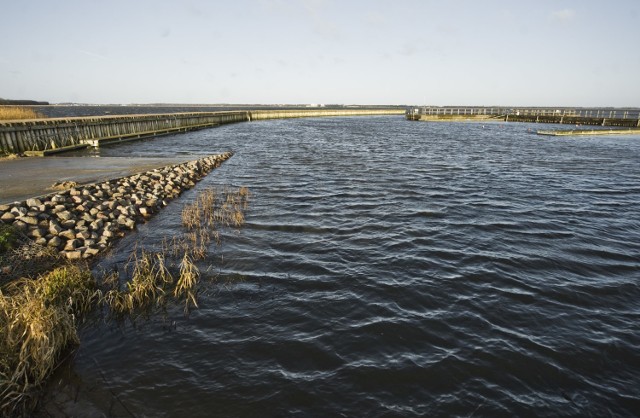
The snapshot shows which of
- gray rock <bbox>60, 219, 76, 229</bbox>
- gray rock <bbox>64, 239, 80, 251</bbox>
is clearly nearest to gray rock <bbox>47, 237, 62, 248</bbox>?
gray rock <bbox>64, 239, 80, 251</bbox>

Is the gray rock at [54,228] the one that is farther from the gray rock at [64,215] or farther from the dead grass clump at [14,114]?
the dead grass clump at [14,114]

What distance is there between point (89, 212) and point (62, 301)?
281 inches

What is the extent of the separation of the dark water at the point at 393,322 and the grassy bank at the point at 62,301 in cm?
57

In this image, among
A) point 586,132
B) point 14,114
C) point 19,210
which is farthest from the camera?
point 586,132

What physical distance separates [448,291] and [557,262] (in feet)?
15.0

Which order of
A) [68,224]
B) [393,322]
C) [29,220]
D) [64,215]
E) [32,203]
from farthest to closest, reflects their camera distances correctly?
[32,203] → [64,215] → [68,224] → [29,220] → [393,322]

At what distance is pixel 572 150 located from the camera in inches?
1626

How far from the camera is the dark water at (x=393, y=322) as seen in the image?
6.50 meters

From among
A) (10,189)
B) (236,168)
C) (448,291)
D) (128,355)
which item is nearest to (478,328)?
(448,291)

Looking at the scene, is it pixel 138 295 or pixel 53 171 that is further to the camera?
pixel 53 171

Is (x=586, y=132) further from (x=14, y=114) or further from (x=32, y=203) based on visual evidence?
(x=14, y=114)

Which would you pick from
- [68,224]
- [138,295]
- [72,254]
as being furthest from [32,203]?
[138,295]

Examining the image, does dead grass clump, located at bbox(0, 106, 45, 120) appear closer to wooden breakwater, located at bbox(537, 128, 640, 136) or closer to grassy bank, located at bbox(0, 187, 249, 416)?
grassy bank, located at bbox(0, 187, 249, 416)

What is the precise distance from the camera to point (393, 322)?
872 cm
